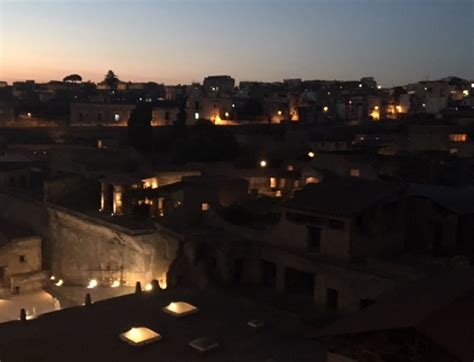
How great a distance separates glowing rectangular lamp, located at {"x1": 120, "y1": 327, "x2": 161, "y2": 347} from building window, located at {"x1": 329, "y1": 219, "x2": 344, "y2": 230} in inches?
296

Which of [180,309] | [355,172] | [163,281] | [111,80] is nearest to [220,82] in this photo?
[111,80]

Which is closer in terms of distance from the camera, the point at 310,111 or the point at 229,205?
the point at 229,205

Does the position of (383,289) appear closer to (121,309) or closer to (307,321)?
(307,321)

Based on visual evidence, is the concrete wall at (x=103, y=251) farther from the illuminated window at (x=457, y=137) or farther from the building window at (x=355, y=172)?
the illuminated window at (x=457, y=137)

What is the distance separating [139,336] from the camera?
16031mm

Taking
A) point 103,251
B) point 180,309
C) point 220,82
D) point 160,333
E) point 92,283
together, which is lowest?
point 92,283

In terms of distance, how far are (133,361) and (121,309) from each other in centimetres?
378

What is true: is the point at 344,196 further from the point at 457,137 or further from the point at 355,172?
the point at 457,137

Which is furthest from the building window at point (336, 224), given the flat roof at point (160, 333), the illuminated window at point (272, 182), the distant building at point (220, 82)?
the distant building at point (220, 82)

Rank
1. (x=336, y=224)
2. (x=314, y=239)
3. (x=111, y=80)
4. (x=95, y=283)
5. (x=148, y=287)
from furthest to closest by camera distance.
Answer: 1. (x=111, y=80)
2. (x=95, y=283)
3. (x=148, y=287)
4. (x=314, y=239)
5. (x=336, y=224)

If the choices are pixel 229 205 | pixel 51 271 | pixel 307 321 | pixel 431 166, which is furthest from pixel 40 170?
pixel 307 321

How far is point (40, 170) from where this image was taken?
39.5 metres

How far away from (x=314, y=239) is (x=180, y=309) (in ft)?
19.4

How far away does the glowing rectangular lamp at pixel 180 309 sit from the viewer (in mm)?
17844
